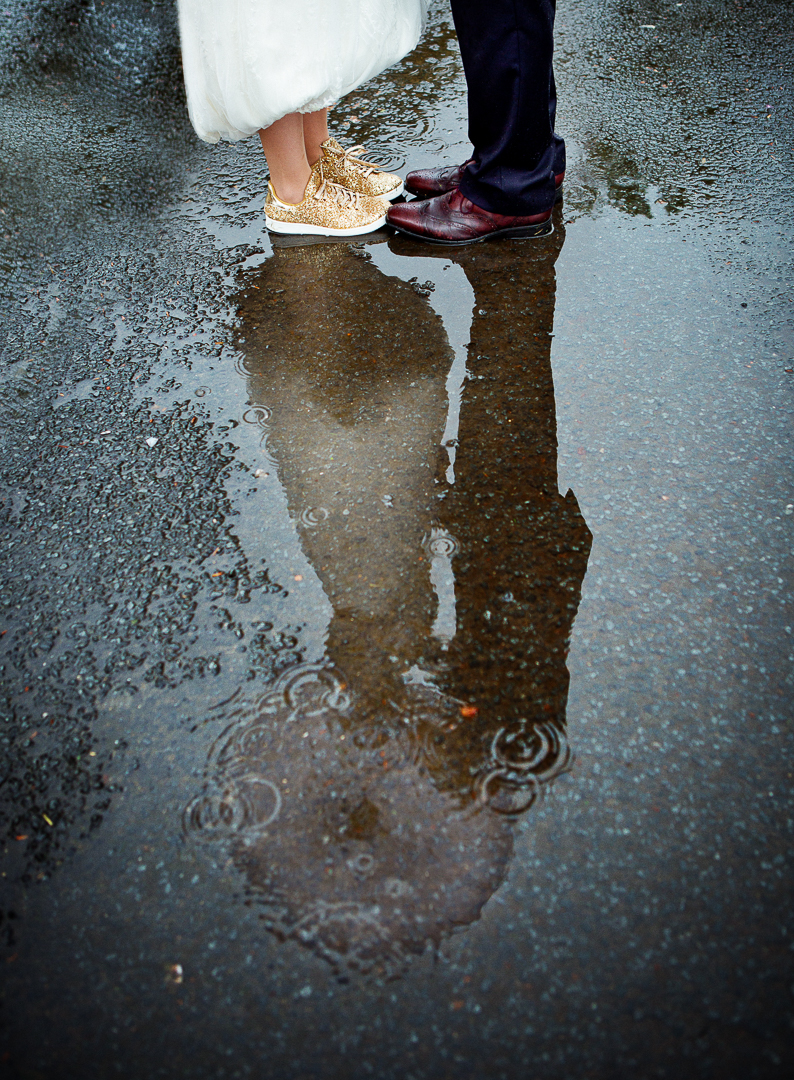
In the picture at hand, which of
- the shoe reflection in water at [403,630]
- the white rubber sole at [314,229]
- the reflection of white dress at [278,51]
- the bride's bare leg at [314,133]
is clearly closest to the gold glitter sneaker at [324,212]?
the white rubber sole at [314,229]

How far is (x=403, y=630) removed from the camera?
1.46m

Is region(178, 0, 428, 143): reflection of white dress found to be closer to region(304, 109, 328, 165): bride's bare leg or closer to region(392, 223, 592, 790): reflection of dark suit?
region(304, 109, 328, 165): bride's bare leg

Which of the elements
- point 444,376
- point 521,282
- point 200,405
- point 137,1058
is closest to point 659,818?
point 137,1058

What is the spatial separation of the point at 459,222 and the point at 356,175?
45 centimetres

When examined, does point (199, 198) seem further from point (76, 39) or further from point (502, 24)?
point (76, 39)

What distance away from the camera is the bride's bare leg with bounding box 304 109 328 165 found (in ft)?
8.06

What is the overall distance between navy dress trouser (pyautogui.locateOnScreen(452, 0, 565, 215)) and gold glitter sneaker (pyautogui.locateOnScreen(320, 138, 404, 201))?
338 mm

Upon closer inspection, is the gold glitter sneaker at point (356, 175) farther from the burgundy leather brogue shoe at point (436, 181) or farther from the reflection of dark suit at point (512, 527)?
the reflection of dark suit at point (512, 527)

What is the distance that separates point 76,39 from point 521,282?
3.12 meters

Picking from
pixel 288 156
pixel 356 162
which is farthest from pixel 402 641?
pixel 356 162

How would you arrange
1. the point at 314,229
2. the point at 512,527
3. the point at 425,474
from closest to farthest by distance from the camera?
the point at 512,527 < the point at 425,474 < the point at 314,229

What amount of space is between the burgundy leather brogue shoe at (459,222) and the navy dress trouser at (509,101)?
0.03 metres

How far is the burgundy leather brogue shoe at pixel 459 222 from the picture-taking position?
234 cm

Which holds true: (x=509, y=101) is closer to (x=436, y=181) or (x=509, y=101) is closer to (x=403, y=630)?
(x=436, y=181)
